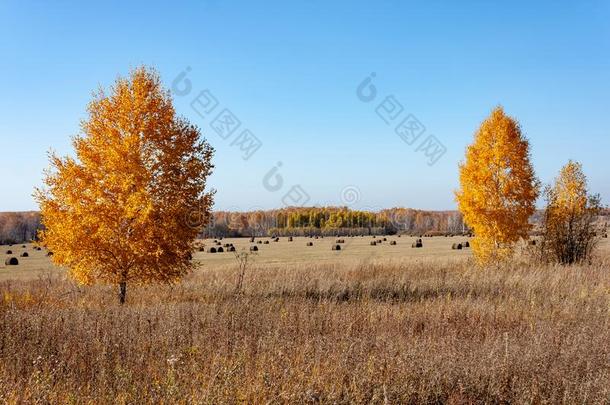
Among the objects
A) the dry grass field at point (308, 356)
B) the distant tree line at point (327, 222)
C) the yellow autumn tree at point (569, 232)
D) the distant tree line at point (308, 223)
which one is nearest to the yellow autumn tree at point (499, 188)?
the yellow autumn tree at point (569, 232)

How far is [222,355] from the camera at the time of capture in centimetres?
566

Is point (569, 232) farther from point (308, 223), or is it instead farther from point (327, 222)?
point (308, 223)

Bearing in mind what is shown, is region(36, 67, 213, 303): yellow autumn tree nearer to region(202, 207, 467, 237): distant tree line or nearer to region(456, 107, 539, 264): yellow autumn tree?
region(456, 107, 539, 264): yellow autumn tree

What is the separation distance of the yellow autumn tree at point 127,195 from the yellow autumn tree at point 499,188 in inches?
581

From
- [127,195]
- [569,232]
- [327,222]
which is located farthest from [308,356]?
[327,222]

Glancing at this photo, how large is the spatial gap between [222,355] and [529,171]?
20998mm

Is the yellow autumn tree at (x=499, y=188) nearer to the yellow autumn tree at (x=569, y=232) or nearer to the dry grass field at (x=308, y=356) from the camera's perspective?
the yellow autumn tree at (x=569, y=232)

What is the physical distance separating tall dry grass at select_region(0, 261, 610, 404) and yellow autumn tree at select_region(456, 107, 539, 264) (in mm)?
13848

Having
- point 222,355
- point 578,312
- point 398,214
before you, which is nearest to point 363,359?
point 222,355

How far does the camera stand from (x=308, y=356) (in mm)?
5434

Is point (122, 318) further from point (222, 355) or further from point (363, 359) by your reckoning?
point (363, 359)

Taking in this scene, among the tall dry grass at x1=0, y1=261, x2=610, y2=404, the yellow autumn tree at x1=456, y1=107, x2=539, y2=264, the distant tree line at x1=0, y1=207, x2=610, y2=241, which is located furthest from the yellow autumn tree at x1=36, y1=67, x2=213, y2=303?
the distant tree line at x1=0, y1=207, x2=610, y2=241

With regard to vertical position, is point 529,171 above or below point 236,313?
above

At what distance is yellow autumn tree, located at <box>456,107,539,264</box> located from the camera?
73.7 ft
